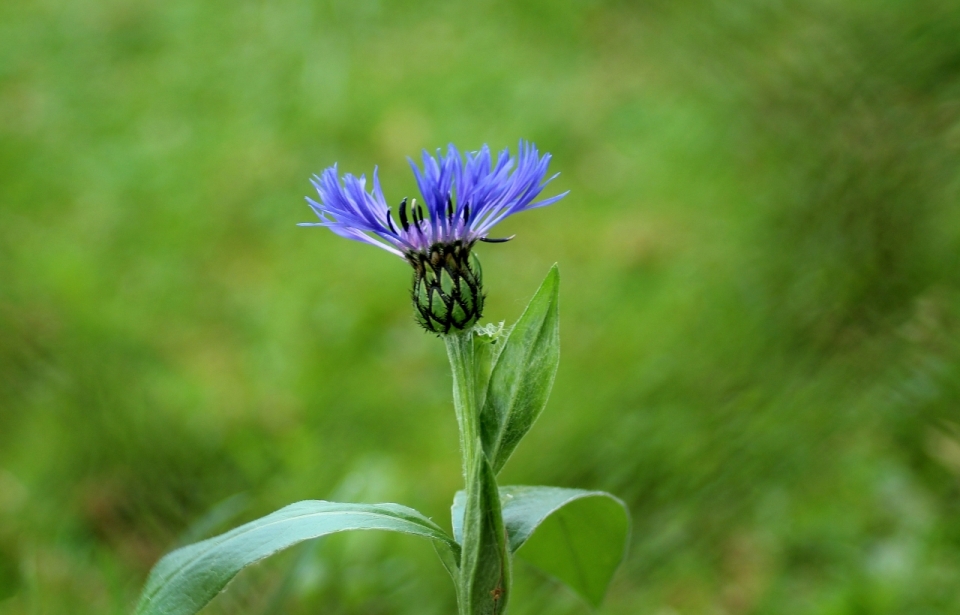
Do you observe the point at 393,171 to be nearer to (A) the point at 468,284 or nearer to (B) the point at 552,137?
(B) the point at 552,137

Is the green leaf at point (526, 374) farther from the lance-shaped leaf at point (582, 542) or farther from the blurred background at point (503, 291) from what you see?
the blurred background at point (503, 291)

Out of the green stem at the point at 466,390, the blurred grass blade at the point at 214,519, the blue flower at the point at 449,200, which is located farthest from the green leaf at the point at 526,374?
the blurred grass blade at the point at 214,519

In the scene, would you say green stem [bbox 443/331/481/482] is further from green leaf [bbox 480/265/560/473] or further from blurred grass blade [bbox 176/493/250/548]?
blurred grass blade [bbox 176/493/250/548]

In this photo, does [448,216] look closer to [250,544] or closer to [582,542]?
[250,544]

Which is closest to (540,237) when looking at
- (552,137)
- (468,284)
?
(552,137)

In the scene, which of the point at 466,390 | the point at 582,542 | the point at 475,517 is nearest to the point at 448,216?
the point at 466,390
